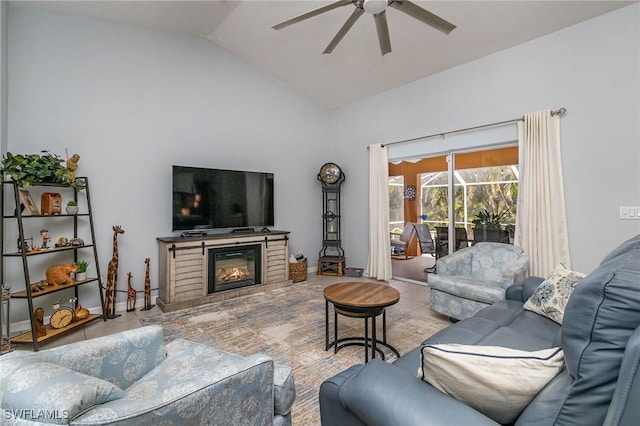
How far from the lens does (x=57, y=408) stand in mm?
732

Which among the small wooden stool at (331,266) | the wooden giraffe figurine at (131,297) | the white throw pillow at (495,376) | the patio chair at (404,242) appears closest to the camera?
the white throw pillow at (495,376)

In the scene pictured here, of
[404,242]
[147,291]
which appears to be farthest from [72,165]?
[404,242]

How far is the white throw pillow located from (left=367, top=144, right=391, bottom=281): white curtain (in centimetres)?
391


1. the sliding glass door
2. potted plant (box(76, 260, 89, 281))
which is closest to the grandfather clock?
the sliding glass door

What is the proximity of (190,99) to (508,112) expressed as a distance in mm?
4180

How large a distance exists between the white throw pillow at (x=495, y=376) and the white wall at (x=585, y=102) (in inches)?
117

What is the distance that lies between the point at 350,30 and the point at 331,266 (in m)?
3.64

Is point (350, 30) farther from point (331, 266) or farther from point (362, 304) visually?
point (331, 266)

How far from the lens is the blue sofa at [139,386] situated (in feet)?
2.52

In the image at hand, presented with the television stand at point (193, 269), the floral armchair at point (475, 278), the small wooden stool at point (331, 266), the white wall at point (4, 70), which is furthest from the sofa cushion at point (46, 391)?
the small wooden stool at point (331, 266)

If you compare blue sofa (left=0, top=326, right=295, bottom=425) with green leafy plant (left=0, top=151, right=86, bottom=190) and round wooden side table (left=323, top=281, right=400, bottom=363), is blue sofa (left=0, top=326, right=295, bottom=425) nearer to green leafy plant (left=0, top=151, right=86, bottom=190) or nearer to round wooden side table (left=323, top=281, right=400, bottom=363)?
round wooden side table (left=323, top=281, right=400, bottom=363)

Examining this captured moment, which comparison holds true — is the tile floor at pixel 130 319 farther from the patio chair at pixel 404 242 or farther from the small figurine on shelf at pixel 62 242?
the small figurine on shelf at pixel 62 242

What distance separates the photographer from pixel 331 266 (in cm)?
537

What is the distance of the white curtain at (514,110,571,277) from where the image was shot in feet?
10.8
